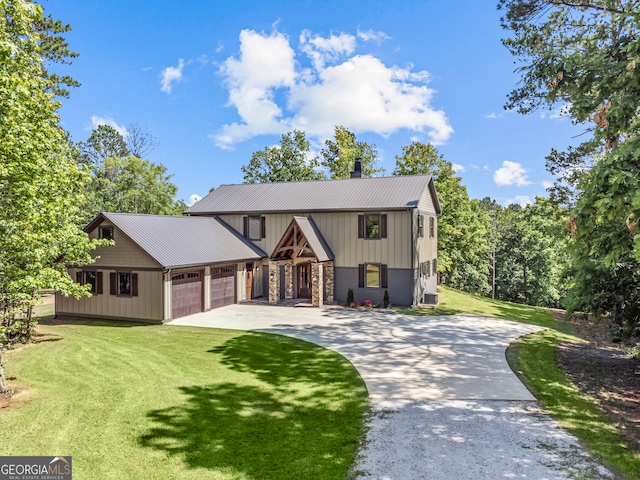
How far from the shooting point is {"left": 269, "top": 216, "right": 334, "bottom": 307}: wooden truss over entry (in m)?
21.9

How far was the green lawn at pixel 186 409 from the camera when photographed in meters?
6.30

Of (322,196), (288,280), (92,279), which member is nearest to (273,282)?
(288,280)

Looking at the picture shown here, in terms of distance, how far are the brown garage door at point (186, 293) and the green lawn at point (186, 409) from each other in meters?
4.91

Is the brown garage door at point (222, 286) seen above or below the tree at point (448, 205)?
below

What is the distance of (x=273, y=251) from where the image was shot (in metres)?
22.7

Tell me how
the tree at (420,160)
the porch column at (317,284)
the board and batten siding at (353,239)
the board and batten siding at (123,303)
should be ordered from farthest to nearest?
the tree at (420,160)
the porch column at (317,284)
the board and batten siding at (353,239)
the board and batten siding at (123,303)

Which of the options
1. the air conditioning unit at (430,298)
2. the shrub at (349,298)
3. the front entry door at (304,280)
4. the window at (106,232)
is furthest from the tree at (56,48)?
the air conditioning unit at (430,298)

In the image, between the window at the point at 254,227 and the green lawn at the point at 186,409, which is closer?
the green lawn at the point at 186,409

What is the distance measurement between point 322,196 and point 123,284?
12.7 meters

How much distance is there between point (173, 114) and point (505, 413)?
101 ft

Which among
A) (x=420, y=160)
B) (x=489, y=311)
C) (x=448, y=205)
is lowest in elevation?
(x=489, y=311)

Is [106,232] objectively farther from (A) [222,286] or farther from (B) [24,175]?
(B) [24,175]

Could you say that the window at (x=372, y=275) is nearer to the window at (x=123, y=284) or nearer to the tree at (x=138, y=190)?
the window at (x=123, y=284)

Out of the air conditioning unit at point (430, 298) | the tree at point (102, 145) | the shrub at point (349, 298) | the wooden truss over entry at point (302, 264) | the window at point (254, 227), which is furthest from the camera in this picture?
the tree at point (102, 145)
